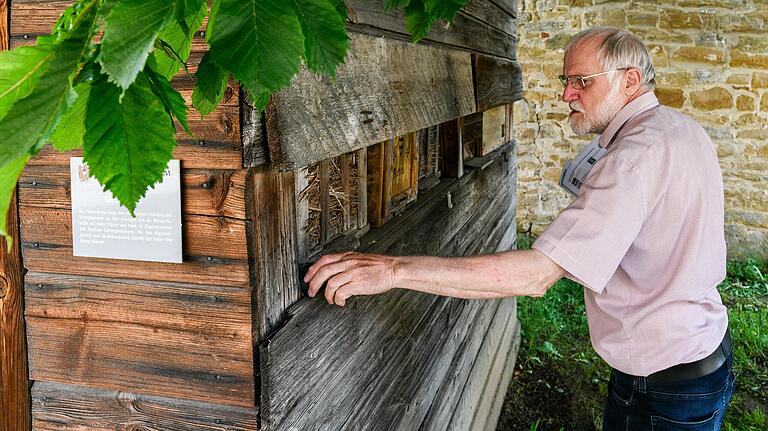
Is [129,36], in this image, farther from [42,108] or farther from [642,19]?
[642,19]

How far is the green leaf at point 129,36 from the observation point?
60cm

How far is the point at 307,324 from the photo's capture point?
1.73 metres

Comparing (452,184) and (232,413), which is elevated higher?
(452,184)

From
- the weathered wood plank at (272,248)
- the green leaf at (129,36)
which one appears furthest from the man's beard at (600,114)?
the green leaf at (129,36)

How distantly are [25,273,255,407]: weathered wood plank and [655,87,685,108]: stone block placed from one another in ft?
24.1

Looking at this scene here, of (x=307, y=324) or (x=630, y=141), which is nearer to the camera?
(x=307, y=324)

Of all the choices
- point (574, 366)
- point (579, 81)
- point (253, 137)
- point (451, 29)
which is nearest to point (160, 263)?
point (253, 137)

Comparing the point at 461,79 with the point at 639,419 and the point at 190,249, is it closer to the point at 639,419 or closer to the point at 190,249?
the point at 639,419

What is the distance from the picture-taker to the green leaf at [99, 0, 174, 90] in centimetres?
60

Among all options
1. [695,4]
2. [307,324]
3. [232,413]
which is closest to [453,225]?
[307,324]

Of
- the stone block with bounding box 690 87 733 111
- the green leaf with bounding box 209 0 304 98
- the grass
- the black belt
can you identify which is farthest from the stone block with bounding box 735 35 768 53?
the green leaf with bounding box 209 0 304 98

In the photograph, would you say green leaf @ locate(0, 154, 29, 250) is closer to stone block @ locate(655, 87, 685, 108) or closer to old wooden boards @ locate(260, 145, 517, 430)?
old wooden boards @ locate(260, 145, 517, 430)

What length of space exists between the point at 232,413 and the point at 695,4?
25.1ft

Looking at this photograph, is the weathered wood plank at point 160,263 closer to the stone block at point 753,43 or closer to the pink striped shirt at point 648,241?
the pink striped shirt at point 648,241
